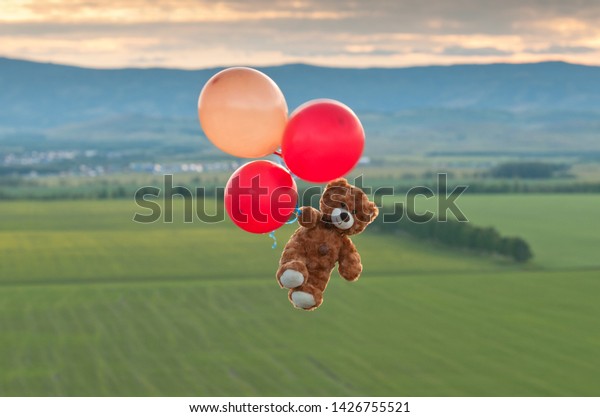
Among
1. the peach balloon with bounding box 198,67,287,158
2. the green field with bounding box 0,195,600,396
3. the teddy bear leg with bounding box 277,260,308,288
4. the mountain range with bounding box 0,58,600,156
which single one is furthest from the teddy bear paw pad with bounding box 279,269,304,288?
the mountain range with bounding box 0,58,600,156

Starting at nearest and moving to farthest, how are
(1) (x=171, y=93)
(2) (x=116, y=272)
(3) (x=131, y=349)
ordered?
(3) (x=131, y=349) < (2) (x=116, y=272) < (1) (x=171, y=93)

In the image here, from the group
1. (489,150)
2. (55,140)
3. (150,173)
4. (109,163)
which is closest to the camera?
(150,173)

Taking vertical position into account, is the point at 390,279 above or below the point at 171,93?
below

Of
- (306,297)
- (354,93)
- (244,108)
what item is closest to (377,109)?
(354,93)

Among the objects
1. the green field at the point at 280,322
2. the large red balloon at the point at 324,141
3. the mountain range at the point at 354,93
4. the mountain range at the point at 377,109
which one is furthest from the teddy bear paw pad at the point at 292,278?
the mountain range at the point at 354,93

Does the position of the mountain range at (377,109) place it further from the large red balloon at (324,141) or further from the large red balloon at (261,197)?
the large red balloon at (324,141)

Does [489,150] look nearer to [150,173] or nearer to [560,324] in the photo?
[150,173]

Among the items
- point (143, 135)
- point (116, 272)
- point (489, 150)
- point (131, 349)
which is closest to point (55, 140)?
point (143, 135)
